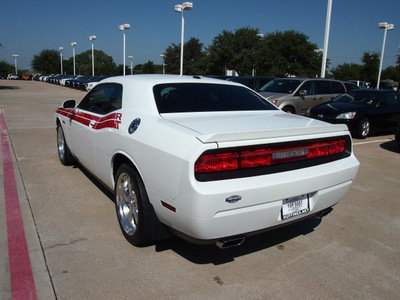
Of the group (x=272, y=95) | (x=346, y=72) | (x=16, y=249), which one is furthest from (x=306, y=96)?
(x=346, y=72)

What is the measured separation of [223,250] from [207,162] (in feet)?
3.94

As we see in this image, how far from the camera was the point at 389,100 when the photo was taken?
10438mm

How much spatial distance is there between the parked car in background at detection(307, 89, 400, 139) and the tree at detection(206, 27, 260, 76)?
2742cm

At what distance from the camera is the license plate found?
2.79m

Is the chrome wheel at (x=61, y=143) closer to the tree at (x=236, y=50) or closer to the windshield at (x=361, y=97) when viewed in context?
the windshield at (x=361, y=97)

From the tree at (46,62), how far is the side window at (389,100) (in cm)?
8863

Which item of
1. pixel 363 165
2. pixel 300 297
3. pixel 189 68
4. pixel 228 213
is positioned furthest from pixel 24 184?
pixel 189 68

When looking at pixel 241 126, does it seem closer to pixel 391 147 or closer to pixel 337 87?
pixel 391 147

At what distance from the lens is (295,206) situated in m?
2.87

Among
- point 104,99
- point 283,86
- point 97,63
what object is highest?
point 97,63

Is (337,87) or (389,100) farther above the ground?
(337,87)

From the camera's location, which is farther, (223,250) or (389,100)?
(389,100)

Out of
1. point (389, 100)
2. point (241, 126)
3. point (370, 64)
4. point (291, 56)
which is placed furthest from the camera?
point (370, 64)

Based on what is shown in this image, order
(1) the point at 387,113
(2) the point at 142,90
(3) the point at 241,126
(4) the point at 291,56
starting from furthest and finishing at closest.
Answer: (4) the point at 291,56, (1) the point at 387,113, (2) the point at 142,90, (3) the point at 241,126
